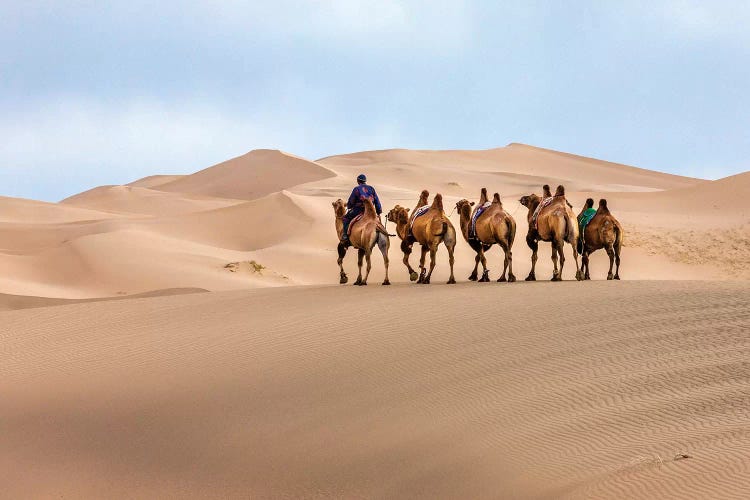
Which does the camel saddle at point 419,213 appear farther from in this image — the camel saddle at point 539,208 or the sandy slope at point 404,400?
the sandy slope at point 404,400

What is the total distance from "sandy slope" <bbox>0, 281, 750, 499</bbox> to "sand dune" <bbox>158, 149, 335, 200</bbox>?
192 feet

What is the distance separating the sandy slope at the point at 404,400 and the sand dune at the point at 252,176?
192 ft

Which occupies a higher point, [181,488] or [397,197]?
[397,197]

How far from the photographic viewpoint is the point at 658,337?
1198cm

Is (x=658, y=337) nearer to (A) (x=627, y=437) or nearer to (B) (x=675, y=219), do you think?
(A) (x=627, y=437)

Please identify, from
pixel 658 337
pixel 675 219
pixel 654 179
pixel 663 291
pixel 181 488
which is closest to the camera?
pixel 181 488

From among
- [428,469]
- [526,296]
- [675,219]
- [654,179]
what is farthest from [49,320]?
[654,179]

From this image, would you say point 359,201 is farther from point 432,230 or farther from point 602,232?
point 602,232

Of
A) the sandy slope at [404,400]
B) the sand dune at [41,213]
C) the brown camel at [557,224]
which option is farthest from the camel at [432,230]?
the sand dune at [41,213]

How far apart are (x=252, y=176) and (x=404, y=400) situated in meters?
73.8

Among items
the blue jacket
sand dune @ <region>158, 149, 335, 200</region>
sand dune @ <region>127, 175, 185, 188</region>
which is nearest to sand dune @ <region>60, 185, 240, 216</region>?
sand dune @ <region>158, 149, 335, 200</region>

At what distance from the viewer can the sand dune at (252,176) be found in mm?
77938

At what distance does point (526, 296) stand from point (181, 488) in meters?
7.55

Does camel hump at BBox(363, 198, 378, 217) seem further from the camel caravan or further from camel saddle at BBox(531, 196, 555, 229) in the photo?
camel saddle at BBox(531, 196, 555, 229)
